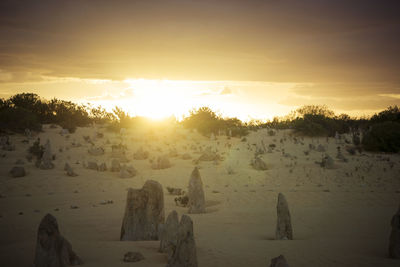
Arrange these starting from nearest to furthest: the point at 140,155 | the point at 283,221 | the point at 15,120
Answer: the point at 283,221
the point at 140,155
the point at 15,120

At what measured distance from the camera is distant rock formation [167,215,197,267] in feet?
15.1

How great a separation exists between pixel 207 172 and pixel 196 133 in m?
11.2

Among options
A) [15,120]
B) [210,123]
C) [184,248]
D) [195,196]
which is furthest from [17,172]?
[210,123]

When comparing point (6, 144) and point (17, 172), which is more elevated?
point (6, 144)

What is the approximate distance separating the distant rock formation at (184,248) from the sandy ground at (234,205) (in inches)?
30.3

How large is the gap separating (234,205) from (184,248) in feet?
23.1

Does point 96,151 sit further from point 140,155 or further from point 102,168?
point 102,168

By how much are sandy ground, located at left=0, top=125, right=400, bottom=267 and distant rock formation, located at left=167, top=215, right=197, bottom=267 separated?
2.52 ft

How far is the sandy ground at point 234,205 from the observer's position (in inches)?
228

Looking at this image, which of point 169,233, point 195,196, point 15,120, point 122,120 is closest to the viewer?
point 169,233

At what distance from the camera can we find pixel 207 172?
655 inches

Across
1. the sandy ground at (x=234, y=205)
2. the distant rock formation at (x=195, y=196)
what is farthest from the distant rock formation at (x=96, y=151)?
the distant rock formation at (x=195, y=196)

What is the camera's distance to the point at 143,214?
6.85 meters

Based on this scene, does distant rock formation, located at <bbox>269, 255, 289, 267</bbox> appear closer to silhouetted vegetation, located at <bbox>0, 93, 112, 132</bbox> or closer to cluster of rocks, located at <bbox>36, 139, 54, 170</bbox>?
cluster of rocks, located at <bbox>36, 139, 54, 170</bbox>
